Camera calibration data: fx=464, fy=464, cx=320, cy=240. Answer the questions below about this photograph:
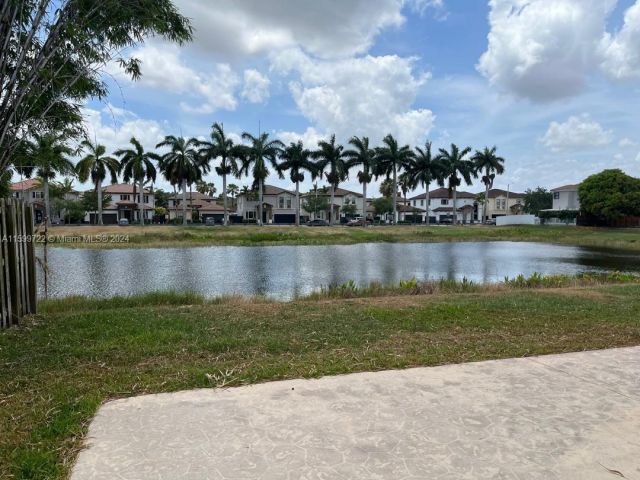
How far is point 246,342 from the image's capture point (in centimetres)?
632

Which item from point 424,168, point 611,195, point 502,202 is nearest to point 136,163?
point 424,168

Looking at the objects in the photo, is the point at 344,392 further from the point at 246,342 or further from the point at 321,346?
the point at 246,342

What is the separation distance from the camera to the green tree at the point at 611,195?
56.3 m

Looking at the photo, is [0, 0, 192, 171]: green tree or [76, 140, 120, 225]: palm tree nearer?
[0, 0, 192, 171]: green tree

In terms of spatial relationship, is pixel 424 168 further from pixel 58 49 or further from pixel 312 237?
pixel 58 49

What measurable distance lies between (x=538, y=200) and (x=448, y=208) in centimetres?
2180

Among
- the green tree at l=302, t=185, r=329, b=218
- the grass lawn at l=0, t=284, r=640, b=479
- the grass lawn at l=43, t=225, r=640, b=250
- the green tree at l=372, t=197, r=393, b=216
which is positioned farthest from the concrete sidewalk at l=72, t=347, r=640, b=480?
the green tree at l=372, t=197, r=393, b=216

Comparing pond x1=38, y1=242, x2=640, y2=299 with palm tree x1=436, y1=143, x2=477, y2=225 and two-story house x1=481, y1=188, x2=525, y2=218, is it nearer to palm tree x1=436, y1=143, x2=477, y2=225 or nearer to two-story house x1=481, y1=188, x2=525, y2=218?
palm tree x1=436, y1=143, x2=477, y2=225

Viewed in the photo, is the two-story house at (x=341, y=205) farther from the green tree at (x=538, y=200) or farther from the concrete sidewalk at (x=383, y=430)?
the concrete sidewalk at (x=383, y=430)

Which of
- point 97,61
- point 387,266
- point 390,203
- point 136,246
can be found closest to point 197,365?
point 97,61

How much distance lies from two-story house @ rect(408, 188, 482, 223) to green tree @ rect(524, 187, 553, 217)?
14.4 metres

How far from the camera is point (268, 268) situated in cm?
2505

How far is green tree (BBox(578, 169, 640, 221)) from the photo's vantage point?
56.3m

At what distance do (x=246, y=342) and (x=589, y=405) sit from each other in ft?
13.3
